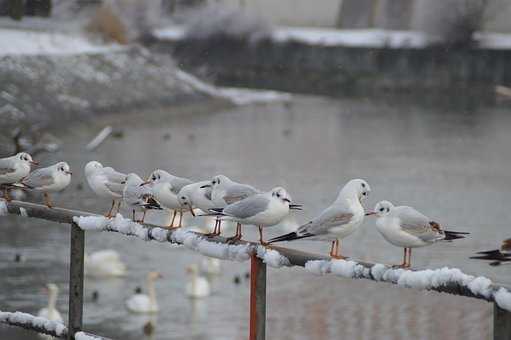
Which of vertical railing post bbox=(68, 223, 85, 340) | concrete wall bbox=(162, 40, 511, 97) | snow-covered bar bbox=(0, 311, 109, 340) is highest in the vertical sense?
concrete wall bbox=(162, 40, 511, 97)

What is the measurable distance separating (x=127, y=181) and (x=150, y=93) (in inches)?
1561

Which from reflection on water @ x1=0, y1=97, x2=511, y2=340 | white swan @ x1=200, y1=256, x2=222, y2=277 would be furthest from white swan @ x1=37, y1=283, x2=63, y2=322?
white swan @ x1=200, y1=256, x2=222, y2=277

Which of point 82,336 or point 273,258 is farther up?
point 273,258

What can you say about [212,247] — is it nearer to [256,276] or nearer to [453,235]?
[256,276]

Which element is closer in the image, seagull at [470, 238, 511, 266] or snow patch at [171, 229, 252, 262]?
seagull at [470, 238, 511, 266]

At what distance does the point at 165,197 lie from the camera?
5.07 metres

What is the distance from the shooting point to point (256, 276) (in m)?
3.99

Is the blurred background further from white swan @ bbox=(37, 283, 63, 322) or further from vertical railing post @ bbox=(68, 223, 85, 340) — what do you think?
vertical railing post @ bbox=(68, 223, 85, 340)

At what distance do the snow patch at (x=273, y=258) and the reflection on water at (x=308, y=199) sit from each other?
31.9ft

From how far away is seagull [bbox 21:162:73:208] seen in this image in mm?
5402

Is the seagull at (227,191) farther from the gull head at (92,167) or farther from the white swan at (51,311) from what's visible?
the white swan at (51,311)

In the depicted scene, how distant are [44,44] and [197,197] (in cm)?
4011

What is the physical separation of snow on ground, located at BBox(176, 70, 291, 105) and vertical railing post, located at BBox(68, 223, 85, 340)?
42949 mm

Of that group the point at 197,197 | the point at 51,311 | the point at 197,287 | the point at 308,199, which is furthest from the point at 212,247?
the point at 308,199
